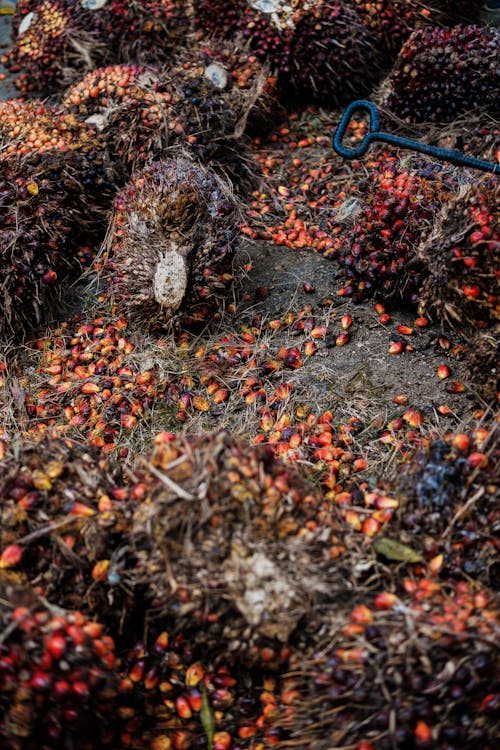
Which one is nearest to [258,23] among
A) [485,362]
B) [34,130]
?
[34,130]

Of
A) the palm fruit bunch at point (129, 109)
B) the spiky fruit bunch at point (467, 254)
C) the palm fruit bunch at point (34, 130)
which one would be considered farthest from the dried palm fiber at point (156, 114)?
the spiky fruit bunch at point (467, 254)

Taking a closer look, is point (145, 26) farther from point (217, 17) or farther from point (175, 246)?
point (175, 246)

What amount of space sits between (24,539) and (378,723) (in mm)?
1017

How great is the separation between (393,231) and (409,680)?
188 cm

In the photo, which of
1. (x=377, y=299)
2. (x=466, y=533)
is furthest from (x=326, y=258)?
(x=466, y=533)

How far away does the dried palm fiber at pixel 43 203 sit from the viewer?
3.28m

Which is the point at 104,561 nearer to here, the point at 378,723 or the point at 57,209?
the point at 378,723

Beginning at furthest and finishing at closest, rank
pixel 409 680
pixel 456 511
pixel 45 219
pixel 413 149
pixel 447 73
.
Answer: pixel 447 73, pixel 45 219, pixel 413 149, pixel 456 511, pixel 409 680

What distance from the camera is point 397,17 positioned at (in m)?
4.17

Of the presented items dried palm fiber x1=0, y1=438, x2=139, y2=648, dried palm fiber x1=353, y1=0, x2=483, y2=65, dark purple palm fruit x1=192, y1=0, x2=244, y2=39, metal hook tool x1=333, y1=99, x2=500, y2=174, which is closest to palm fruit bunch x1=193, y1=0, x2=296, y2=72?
dark purple palm fruit x1=192, y1=0, x2=244, y2=39

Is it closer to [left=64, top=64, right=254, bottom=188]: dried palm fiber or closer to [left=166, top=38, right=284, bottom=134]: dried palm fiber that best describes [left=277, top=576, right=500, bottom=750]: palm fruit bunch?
[left=64, top=64, right=254, bottom=188]: dried palm fiber

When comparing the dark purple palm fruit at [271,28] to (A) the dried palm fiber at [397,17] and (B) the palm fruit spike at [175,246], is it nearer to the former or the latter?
(A) the dried palm fiber at [397,17]

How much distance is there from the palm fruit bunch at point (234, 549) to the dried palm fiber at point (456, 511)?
0.24 metres

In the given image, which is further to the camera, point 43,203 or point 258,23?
point 258,23
